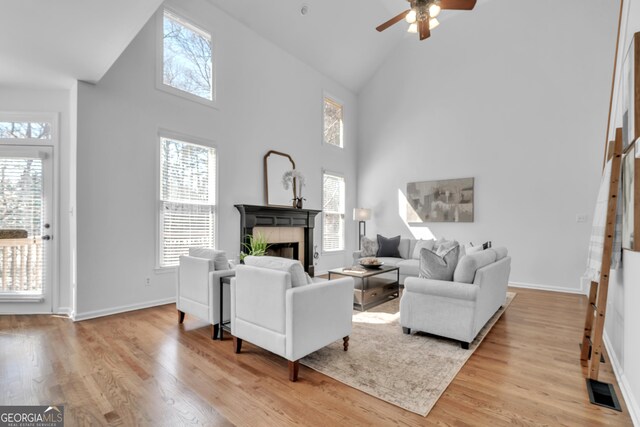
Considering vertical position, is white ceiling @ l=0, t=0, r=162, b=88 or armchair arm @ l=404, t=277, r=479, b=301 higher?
white ceiling @ l=0, t=0, r=162, b=88

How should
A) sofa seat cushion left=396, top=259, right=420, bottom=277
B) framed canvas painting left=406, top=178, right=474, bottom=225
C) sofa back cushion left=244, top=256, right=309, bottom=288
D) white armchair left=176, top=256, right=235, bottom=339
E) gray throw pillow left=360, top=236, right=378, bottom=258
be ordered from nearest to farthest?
sofa back cushion left=244, top=256, right=309, bottom=288
white armchair left=176, top=256, right=235, bottom=339
sofa seat cushion left=396, top=259, right=420, bottom=277
gray throw pillow left=360, top=236, right=378, bottom=258
framed canvas painting left=406, top=178, right=474, bottom=225

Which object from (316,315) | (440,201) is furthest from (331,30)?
(316,315)

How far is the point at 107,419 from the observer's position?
73.0 inches

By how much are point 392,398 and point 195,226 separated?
3732 millimetres

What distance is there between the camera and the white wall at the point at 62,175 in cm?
392

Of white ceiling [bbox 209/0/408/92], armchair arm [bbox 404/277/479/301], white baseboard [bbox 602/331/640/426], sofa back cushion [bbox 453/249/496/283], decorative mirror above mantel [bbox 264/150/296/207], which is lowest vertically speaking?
white baseboard [bbox 602/331/640/426]

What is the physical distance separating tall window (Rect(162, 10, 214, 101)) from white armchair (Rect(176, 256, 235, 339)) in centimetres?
273

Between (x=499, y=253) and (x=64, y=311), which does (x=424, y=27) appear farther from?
(x=64, y=311)

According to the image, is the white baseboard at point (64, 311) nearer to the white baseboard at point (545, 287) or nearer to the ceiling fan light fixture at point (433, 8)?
the ceiling fan light fixture at point (433, 8)

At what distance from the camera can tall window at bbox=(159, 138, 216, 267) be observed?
446cm

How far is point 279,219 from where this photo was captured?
5789mm

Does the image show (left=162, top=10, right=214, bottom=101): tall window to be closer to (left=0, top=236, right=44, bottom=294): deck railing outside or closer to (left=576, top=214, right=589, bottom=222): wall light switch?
(left=0, top=236, right=44, bottom=294): deck railing outside

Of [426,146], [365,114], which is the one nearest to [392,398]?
[426,146]

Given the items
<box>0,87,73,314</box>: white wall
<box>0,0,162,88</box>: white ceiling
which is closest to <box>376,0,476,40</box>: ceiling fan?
<box>0,0,162,88</box>: white ceiling
